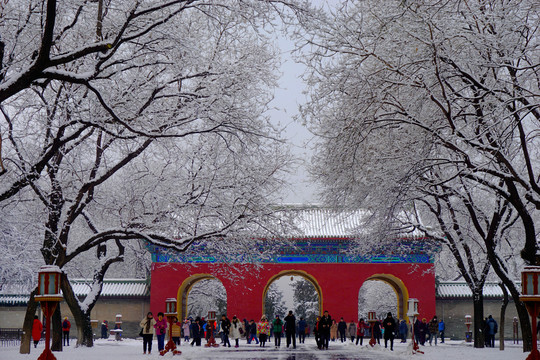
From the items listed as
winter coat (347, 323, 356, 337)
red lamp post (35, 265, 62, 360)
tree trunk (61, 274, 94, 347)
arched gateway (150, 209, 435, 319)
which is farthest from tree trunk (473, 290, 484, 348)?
red lamp post (35, 265, 62, 360)

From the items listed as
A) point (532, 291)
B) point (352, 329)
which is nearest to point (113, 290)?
point (352, 329)

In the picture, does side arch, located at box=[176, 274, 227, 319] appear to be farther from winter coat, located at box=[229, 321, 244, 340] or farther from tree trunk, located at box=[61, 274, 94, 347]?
tree trunk, located at box=[61, 274, 94, 347]

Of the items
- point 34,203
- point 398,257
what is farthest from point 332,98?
point 398,257

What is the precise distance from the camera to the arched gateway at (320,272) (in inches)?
1374

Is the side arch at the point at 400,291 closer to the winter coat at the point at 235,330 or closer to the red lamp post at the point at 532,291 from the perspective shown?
the winter coat at the point at 235,330

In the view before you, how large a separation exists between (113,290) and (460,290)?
19.8 metres

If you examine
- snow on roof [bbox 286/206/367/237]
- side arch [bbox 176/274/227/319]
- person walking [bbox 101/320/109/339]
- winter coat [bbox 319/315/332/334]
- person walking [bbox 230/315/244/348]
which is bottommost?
person walking [bbox 101/320/109/339]

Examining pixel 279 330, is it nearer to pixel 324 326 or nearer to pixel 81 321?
pixel 324 326

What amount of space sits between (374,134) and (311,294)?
46936 millimetres

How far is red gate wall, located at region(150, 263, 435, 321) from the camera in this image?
3491 centimetres

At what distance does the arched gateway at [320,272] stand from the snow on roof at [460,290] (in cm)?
193

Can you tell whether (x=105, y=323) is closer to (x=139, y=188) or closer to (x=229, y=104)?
(x=139, y=188)

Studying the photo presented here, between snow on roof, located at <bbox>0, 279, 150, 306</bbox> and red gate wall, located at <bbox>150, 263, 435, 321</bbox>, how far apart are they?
254cm

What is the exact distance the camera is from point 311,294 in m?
61.5
